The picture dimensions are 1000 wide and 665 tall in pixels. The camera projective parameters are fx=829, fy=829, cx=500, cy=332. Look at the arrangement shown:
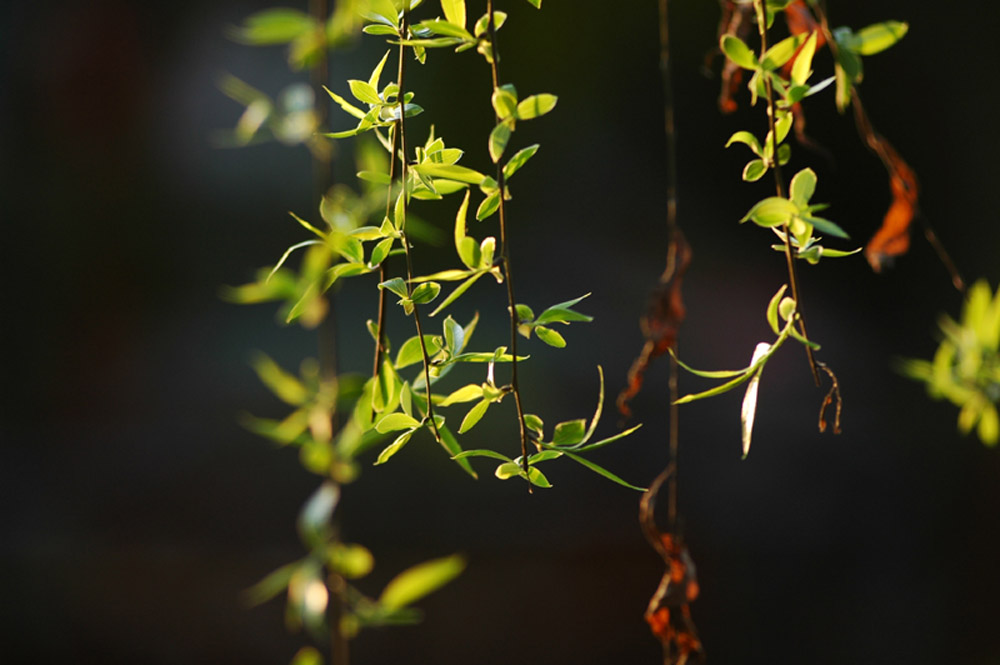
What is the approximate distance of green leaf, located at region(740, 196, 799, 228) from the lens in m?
0.32

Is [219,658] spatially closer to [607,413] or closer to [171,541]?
[171,541]

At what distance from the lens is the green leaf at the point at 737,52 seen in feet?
1.06

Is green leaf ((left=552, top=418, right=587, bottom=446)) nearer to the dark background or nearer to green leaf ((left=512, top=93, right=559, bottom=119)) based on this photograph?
green leaf ((left=512, top=93, right=559, bottom=119))

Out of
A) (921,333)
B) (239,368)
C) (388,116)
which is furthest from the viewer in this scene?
(239,368)

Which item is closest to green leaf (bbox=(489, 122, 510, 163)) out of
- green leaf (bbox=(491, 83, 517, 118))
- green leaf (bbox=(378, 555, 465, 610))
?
green leaf (bbox=(491, 83, 517, 118))

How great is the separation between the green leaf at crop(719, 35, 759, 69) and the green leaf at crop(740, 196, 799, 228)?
0.06 meters

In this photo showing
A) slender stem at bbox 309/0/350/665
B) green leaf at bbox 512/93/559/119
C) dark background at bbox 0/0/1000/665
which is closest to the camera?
green leaf at bbox 512/93/559/119

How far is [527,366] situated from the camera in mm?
1613

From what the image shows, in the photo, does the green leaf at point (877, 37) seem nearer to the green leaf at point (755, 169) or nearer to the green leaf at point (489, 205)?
the green leaf at point (755, 169)

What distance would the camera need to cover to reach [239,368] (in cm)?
172

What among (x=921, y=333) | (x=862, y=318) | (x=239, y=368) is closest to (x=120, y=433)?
(x=239, y=368)

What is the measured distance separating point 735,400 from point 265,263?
0.99 m

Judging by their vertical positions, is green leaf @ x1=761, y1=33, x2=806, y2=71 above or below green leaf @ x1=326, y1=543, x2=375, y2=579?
above

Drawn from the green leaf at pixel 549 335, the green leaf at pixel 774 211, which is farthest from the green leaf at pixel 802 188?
the green leaf at pixel 549 335
